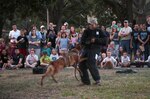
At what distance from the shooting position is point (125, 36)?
20.0 metres

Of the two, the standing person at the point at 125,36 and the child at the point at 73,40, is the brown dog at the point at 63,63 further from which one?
the standing person at the point at 125,36

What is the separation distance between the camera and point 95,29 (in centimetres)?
1321

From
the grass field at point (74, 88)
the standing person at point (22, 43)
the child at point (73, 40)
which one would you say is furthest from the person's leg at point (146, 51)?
the standing person at point (22, 43)

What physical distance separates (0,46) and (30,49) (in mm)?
1627

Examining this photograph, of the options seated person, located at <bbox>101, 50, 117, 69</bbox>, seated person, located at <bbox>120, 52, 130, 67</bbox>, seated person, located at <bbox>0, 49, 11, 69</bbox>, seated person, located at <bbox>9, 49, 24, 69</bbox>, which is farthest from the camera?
seated person, located at <bbox>0, 49, 11, 69</bbox>

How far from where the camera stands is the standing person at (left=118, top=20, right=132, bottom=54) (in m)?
20.0

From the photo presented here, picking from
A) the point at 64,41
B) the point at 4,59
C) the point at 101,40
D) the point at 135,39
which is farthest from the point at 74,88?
the point at 4,59

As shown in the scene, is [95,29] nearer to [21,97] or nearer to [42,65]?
[21,97]

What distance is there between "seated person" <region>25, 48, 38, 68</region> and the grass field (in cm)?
354

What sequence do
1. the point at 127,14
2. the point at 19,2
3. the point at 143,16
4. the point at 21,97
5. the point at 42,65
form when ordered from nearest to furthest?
the point at 21,97 < the point at 19,2 < the point at 42,65 < the point at 143,16 < the point at 127,14

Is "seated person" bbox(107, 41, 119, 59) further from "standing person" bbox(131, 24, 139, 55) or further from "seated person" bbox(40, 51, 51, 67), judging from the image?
"seated person" bbox(40, 51, 51, 67)

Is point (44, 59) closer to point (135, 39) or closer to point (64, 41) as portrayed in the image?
point (64, 41)

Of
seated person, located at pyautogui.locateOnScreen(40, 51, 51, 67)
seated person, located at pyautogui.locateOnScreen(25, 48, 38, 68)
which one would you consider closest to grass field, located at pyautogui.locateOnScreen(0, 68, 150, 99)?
seated person, located at pyautogui.locateOnScreen(40, 51, 51, 67)

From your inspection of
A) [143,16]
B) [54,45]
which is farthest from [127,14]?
[54,45]
